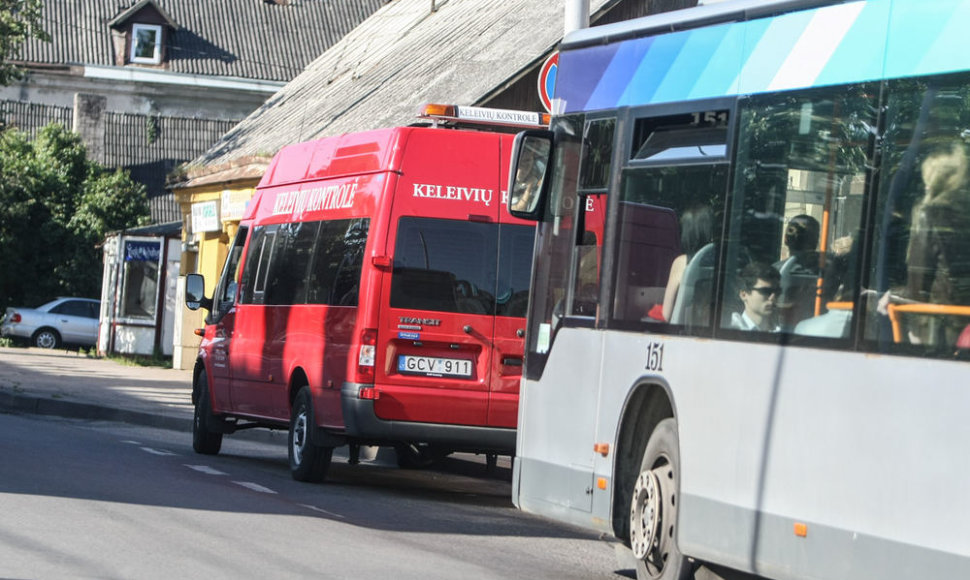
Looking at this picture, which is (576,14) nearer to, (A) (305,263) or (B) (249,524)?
(A) (305,263)

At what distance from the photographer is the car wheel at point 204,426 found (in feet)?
50.2

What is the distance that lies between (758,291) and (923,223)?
44.8 inches

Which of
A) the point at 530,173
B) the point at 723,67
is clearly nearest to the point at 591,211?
the point at 530,173

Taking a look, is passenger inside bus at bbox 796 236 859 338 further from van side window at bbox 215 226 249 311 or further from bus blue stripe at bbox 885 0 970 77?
van side window at bbox 215 226 249 311

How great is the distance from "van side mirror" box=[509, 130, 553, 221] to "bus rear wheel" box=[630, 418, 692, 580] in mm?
1877

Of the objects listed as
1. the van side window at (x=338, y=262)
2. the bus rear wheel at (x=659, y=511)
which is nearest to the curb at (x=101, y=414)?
the van side window at (x=338, y=262)

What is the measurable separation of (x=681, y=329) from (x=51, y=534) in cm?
384

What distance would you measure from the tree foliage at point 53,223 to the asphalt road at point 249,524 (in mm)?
31313

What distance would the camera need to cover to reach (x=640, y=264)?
Result: 819cm

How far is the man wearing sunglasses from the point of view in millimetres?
6988

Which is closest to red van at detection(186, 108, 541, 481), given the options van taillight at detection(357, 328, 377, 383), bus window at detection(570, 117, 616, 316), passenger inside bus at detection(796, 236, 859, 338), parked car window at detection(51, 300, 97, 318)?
van taillight at detection(357, 328, 377, 383)

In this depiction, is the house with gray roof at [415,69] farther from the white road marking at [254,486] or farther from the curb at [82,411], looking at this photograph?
the white road marking at [254,486]

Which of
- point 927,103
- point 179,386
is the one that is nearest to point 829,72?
point 927,103

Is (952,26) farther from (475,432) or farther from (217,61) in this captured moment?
(217,61)
